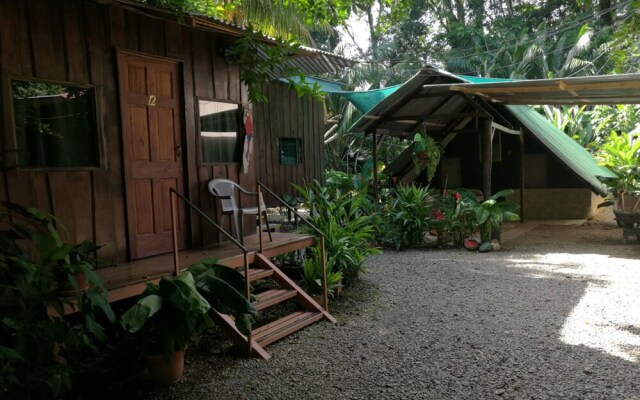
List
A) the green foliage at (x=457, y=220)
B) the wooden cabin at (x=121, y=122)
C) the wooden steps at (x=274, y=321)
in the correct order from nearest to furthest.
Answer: the wooden cabin at (x=121, y=122)
the wooden steps at (x=274, y=321)
the green foliage at (x=457, y=220)

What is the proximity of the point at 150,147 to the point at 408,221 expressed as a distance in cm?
501

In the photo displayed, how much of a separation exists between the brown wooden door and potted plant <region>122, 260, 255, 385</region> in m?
1.43

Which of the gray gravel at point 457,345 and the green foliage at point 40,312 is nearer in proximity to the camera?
the green foliage at point 40,312

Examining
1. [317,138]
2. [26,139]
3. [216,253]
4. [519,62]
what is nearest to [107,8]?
[26,139]

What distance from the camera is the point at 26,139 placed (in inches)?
162

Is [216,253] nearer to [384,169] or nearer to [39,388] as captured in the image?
[39,388]

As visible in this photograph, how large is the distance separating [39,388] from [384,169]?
10512mm

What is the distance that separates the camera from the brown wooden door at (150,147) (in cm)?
491

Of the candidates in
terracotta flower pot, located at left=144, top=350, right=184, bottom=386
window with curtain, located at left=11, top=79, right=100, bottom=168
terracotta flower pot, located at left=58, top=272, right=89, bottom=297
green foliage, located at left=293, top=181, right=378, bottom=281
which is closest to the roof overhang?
green foliage, located at left=293, top=181, right=378, bottom=281

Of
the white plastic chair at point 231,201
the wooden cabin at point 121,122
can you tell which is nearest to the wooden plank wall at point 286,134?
the wooden cabin at point 121,122

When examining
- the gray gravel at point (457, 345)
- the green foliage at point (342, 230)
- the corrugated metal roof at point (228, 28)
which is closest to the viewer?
the gray gravel at point (457, 345)

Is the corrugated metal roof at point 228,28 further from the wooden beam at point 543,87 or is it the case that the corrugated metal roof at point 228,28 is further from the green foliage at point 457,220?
the green foliage at point 457,220

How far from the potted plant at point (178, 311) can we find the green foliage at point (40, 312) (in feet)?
0.95

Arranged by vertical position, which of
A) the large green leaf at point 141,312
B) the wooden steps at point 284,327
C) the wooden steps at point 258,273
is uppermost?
the large green leaf at point 141,312
